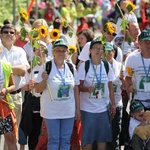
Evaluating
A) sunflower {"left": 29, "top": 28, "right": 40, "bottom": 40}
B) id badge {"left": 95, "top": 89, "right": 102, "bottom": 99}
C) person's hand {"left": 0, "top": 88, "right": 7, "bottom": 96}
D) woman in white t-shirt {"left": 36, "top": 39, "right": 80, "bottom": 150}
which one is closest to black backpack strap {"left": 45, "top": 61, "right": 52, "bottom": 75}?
woman in white t-shirt {"left": 36, "top": 39, "right": 80, "bottom": 150}

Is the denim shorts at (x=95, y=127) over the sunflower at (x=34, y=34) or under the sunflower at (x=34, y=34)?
under

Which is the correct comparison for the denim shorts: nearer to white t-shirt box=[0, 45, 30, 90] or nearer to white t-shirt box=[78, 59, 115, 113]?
white t-shirt box=[78, 59, 115, 113]

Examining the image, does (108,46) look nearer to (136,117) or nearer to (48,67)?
(48,67)

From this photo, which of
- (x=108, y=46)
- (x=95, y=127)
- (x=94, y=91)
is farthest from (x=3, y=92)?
(x=108, y=46)

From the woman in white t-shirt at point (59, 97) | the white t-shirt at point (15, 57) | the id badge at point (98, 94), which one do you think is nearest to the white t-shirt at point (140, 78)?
the id badge at point (98, 94)

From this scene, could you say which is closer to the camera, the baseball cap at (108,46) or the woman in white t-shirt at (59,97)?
the woman in white t-shirt at (59,97)

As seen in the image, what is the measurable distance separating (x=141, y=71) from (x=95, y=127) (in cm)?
97

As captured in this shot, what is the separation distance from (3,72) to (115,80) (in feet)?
5.47

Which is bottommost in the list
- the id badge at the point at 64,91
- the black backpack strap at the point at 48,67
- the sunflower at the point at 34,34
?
the id badge at the point at 64,91

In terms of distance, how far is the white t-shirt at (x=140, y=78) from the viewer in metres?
8.99

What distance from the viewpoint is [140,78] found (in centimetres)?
903

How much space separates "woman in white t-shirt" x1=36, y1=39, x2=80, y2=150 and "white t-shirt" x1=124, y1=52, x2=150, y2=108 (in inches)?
30.7

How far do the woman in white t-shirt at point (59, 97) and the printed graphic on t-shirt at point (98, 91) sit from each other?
251 millimetres

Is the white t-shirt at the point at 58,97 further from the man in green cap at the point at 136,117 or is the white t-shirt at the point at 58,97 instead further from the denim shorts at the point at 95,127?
the man in green cap at the point at 136,117
